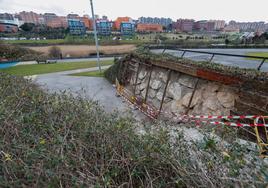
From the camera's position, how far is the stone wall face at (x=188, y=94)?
5.78 metres

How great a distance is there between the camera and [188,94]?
7145mm

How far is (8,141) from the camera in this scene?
87.1 inches

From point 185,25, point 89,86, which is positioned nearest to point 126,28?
A: point 185,25

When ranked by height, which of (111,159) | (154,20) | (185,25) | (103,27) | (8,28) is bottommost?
(111,159)

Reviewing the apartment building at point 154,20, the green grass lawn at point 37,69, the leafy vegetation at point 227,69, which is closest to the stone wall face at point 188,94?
the leafy vegetation at point 227,69

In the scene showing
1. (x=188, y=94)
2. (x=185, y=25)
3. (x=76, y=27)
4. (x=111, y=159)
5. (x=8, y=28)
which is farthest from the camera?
(x=185, y=25)

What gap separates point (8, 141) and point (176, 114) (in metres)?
6.75

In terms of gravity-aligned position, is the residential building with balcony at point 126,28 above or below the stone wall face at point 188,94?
above

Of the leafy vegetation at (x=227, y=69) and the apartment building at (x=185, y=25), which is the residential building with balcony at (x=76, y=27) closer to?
the apartment building at (x=185, y=25)

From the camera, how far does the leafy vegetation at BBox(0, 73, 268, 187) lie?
1.65m

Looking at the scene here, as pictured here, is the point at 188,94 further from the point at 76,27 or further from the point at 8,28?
the point at 8,28

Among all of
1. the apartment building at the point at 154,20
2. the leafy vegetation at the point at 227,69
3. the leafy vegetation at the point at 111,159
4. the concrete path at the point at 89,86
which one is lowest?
the concrete path at the point at 89,86

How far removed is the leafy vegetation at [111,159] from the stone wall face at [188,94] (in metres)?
4.14

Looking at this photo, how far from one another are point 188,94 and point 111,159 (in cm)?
597
